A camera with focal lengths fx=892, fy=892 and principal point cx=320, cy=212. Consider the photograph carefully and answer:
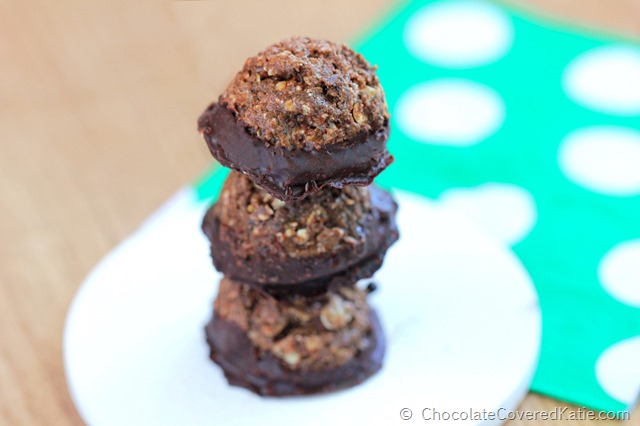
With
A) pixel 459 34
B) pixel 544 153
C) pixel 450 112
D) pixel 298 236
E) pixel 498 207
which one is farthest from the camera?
pixel 459 34

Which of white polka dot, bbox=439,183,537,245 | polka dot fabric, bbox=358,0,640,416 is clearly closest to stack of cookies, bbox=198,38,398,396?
polka dot fabric, bbox=358,0,640,416

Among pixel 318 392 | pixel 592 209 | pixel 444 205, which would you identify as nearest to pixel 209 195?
pixel 444 205

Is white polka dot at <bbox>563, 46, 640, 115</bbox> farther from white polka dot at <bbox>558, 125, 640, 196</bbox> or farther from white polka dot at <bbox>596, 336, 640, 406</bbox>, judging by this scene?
white polka dot at <bbox>596, 336, 640, 406</bbox>

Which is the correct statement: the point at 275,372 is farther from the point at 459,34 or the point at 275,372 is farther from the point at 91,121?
the point at 459,34

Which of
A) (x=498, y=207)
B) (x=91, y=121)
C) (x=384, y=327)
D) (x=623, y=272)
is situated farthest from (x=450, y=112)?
(x=91, y=121)

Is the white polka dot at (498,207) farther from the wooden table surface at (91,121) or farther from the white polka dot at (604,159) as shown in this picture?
the wooden table surface at (91,121)

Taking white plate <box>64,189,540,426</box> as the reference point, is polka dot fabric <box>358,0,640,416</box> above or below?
below
